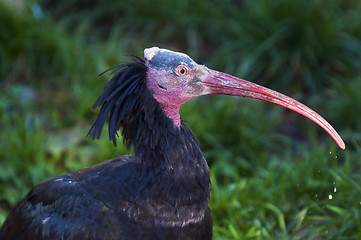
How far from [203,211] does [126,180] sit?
1.29 ft

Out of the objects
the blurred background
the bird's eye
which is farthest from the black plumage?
the blurred background

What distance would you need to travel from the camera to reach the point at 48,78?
5375 mm

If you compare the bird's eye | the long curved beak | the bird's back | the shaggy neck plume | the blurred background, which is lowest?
the blurred background

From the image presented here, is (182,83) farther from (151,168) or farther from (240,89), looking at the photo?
(151,168)

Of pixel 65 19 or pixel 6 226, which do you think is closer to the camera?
pixel 6 226

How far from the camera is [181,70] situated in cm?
246

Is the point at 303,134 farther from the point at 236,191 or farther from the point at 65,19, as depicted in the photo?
the point at 65,19

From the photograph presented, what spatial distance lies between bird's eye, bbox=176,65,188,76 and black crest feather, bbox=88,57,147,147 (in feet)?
0.52

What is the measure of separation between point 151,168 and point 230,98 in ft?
7.42

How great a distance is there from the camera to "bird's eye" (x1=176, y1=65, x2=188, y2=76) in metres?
2.46

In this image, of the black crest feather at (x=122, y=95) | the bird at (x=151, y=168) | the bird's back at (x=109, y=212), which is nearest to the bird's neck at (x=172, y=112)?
the bird at (x=151, y=168)

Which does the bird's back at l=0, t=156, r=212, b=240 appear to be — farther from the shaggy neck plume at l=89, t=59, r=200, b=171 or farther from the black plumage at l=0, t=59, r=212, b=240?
the shaggy neck plume at l=89, t=59, r=200, b=171

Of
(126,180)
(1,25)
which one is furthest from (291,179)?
(1,25)

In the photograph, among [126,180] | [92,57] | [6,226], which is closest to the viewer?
[126,180]
